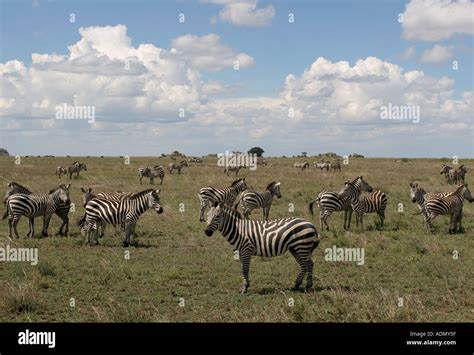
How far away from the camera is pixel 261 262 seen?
13.9m

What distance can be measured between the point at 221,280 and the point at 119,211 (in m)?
5.22

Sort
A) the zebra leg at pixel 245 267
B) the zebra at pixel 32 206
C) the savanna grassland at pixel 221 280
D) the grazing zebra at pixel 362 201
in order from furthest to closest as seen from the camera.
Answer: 1. the grazing zebra at pixel 362 201
2. the zebra at pixel 32 206
3. the zebra leg at pixel 245 267
4. the savanna grassland at pixel 221 280

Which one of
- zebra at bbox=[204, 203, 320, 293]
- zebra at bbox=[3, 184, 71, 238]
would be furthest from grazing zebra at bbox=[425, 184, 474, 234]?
zebra at bbox=[3, 184, 71, 238]

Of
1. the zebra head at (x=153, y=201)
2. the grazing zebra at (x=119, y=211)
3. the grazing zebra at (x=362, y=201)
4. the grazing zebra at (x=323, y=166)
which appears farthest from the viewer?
the grazing zebra at (x=323, y=166)

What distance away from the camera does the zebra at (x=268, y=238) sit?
429 inches

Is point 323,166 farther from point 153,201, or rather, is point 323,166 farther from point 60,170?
point 153,201

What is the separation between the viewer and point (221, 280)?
12055 mm

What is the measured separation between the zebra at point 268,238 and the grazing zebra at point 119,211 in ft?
17.4

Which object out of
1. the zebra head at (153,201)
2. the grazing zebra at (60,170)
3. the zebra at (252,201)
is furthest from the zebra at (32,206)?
the grazing zebra at (60,170)

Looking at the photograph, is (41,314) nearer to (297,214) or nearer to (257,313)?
(257,313)

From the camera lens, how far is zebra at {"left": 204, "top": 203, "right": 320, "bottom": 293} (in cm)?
1090

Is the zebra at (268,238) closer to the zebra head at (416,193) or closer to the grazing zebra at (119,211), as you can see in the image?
the grazing zebra at (119,211)
